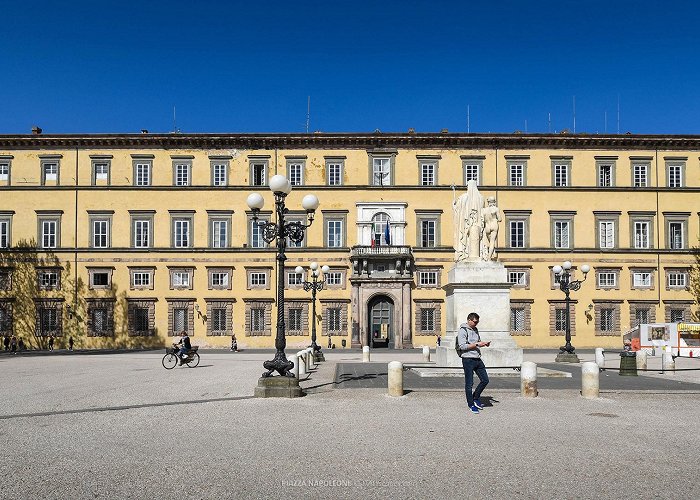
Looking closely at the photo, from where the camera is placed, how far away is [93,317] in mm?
49281

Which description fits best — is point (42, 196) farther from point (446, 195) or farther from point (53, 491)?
point (53, 491)

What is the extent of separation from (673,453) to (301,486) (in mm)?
4882

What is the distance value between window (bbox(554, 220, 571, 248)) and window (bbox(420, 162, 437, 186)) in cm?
937

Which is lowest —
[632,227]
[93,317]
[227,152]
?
[93,317]

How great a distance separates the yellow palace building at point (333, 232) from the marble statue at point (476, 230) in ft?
89.4

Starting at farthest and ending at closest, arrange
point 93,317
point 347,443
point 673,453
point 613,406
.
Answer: point 93,317, point 613,406, point 347,443, point 673,453

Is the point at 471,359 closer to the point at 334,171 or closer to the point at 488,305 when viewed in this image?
the point at 488,305

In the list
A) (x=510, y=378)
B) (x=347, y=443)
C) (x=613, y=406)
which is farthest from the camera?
(x=510, y=378)

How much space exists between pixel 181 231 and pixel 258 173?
6.88 metres

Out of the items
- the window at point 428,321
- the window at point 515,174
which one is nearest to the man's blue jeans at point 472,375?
the window at point 428,321

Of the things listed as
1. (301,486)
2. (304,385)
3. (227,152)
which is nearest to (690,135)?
(227,152)

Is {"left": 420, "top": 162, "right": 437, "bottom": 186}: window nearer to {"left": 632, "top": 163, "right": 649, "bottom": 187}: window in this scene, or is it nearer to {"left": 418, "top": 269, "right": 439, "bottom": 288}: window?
{"left": 418, "top": 269, "right": 439, "bottom": 288}: window

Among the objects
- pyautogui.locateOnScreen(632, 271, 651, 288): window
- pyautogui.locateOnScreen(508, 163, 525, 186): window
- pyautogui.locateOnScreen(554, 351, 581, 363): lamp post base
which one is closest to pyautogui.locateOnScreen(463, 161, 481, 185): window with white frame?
pyautogui.locateOnScreen(508, 163, 525, 186): window

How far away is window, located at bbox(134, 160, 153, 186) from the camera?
50.3 meters
